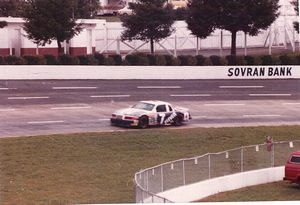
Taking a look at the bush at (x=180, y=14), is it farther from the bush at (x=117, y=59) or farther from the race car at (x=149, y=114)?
the race car at (x=149, y=114)

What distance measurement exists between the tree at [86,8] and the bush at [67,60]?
1.46m

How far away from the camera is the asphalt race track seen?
18.9 meters

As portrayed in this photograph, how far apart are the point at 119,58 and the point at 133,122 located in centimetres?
218

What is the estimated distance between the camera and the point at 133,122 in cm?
2077

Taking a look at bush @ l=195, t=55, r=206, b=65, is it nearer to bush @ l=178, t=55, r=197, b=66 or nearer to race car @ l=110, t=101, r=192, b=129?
bush @ l=178, t=55, r=197, b=66

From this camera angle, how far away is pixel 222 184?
58.0 feet

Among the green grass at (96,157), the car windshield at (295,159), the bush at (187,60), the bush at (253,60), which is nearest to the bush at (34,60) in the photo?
the green grass at (96,157)

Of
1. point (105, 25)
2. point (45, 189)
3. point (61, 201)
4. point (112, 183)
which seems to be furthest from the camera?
point (105, 25)

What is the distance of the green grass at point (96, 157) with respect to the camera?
55.8 feet

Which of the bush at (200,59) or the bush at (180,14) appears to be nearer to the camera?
the bush at (180,14)

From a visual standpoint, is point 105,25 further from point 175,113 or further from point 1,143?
point 1,143

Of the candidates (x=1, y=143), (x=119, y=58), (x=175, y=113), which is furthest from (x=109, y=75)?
(x=1, y=143)

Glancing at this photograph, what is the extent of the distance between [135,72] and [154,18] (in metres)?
1.93

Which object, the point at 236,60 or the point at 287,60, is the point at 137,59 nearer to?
the point at 236,60
